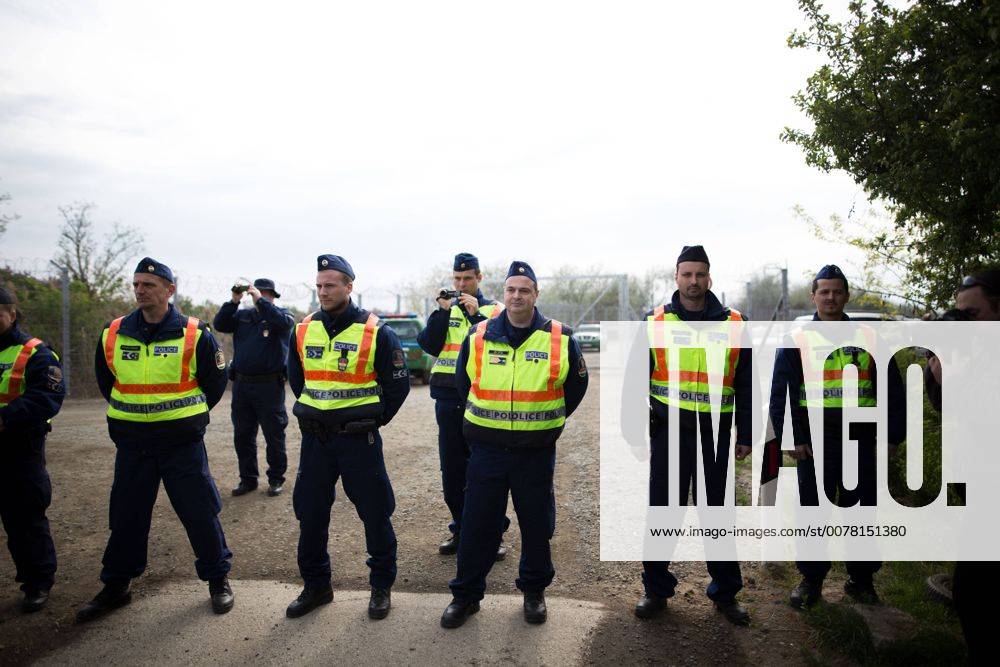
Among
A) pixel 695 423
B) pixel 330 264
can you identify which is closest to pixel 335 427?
pixel 330 264

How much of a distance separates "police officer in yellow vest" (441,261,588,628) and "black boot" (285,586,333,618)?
82cm

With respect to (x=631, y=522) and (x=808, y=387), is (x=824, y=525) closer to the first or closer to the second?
(x=808, y=387)

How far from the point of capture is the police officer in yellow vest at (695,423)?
12.4 ft

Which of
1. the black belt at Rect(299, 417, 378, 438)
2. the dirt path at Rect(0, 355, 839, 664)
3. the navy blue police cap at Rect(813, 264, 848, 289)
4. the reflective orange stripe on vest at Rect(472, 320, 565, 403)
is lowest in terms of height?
the dirt path at Rect(0, 355, 839, 664)

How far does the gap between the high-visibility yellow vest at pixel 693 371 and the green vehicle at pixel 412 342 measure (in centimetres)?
1107

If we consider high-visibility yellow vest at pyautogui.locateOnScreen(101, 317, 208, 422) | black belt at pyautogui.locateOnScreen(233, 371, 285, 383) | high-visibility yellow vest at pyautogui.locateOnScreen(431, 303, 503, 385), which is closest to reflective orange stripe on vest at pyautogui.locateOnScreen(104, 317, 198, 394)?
high-visibility yellow vest at pyautogui.locateOnScreen(101, 317, 208, 422)

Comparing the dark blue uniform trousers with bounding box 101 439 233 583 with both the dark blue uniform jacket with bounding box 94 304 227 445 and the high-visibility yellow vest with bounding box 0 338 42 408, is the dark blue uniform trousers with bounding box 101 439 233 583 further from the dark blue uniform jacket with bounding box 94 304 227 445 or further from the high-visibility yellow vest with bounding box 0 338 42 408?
the high-visibility yellow vest with bounding box 0 338 42 408

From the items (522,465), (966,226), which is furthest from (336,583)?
(966,226)

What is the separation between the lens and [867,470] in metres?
3.80

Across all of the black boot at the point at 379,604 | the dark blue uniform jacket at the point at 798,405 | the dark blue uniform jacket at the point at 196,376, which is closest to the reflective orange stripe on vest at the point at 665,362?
the dark blue uniform jacket at the point at 798,405

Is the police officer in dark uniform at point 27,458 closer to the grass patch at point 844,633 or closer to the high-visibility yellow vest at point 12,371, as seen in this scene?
the high-visibility yellow vest at point 12,371

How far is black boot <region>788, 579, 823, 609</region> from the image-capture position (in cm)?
383

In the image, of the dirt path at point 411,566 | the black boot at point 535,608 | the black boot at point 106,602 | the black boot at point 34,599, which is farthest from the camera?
the black boot at point 34,599

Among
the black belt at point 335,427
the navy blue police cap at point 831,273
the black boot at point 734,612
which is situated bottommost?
the black boot at point 734,612
